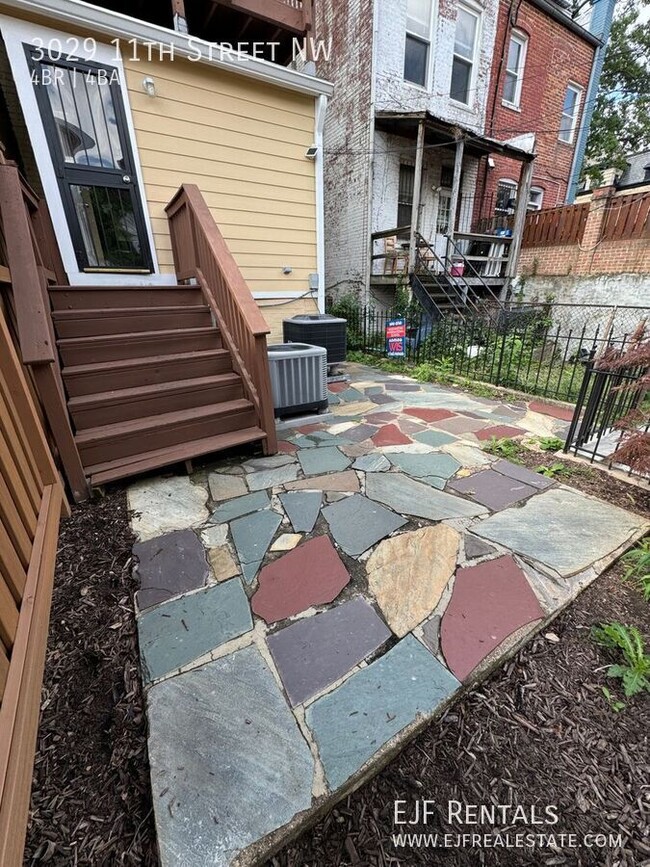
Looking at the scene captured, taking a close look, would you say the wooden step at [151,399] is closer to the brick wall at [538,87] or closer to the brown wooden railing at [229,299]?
the brown wooden railing at [229,299]

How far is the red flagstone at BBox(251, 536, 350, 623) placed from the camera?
1.61 m

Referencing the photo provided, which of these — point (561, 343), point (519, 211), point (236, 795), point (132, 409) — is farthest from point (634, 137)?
Answer: point (236, 795)

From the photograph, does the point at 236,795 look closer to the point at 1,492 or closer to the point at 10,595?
the point at 10,595

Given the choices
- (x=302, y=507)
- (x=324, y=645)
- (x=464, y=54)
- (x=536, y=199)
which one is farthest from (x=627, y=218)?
(x=324, y=645)

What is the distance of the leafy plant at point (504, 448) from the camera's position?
296 cm

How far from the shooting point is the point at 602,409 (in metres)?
3.01

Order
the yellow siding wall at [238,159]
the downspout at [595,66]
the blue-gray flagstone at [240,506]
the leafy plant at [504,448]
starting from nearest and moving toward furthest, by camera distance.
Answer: the blue-gray flagstone at [240,506] → the leafy plant at [504,448] → the yellow siding wall at [238,159] → the downspout at [595,66]

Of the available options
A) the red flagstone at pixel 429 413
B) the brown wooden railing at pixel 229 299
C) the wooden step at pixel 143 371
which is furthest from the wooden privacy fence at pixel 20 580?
the red flagstone at pixel 429 413

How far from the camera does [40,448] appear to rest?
1861 millimetres

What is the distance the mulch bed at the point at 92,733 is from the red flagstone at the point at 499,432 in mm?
2915

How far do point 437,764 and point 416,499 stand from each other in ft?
4.57

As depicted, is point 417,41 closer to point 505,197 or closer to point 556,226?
point 505,197

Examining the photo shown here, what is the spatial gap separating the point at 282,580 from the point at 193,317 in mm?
2668

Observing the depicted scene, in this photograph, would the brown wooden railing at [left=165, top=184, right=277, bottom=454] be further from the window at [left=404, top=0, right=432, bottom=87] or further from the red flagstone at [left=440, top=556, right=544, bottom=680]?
the window at [left=404, top=0, right=432, bottom=87]
